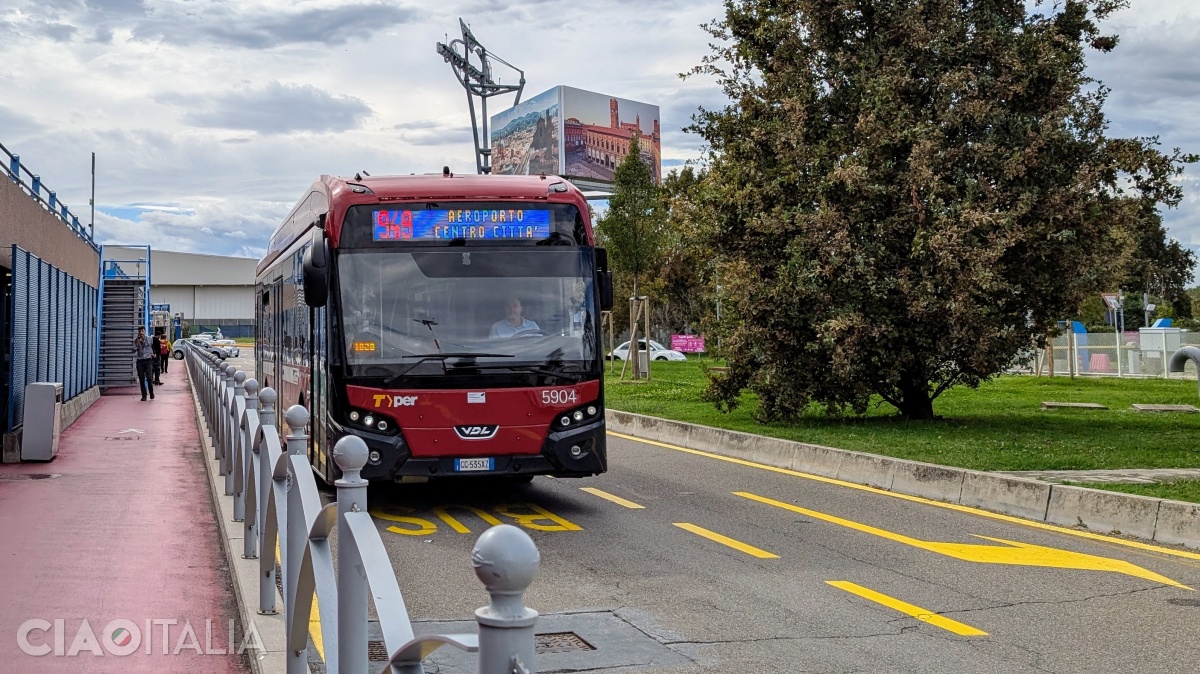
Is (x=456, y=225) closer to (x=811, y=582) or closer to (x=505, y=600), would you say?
(x=811, y=582)

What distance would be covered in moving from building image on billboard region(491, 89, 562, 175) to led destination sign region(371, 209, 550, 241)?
6724 cm

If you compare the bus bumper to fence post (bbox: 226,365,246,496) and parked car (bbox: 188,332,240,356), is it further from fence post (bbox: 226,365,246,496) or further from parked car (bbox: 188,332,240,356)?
parked car (bbox: 188,332,240,356)

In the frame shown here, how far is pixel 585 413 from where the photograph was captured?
38.0 ft

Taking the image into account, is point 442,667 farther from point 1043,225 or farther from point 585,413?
point 1043,225

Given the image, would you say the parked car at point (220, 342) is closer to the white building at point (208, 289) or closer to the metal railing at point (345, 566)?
A: the white building at point (208, 289)

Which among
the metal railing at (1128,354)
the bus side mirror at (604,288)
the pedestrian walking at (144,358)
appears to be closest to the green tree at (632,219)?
the metal railing at (1128,354)

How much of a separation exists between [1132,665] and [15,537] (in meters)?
7.73

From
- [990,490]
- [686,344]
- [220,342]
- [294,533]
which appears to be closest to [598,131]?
[686,344]

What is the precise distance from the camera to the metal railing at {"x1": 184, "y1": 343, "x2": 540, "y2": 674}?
247 cm

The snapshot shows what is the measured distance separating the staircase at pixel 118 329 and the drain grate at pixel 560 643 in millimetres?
31624

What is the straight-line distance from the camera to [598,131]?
84062 millimetres

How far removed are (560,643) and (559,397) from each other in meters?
4.82

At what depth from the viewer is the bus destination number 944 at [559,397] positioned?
11.4m

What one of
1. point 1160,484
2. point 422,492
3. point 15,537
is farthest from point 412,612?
point 1160,484
